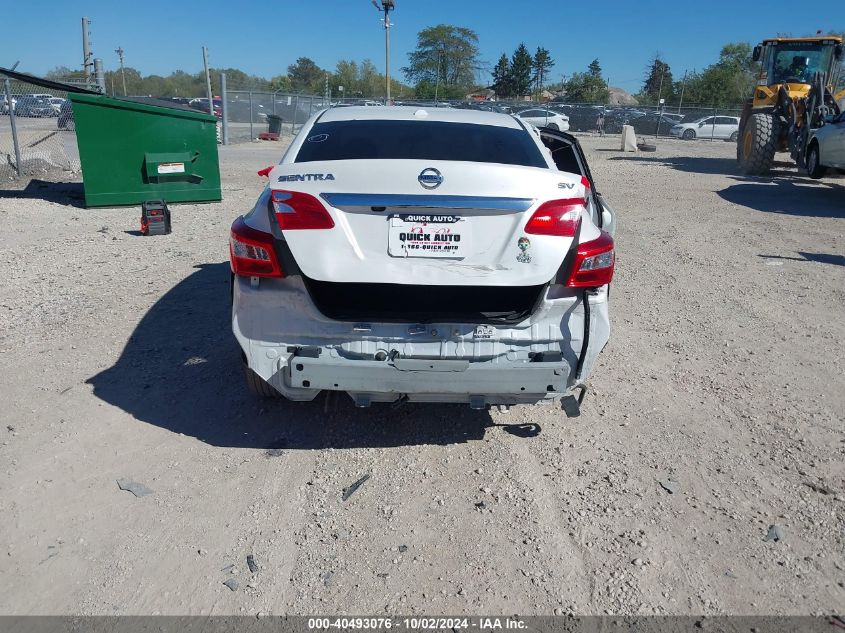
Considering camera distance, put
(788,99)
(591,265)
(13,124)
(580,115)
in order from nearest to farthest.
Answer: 1. (591,265)
2. (13,124)
3. (788,99)
4. (580,115)

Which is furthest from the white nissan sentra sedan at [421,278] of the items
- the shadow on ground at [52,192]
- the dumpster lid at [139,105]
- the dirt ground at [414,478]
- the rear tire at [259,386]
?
the shadow on ground at [52,192]

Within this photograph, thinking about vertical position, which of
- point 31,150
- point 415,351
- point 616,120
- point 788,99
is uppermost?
point 616,120

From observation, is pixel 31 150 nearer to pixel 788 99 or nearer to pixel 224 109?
pixel 224 109

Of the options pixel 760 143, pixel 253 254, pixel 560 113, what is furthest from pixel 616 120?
pixel 253 254

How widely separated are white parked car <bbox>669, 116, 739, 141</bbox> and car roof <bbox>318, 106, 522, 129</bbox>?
126 feet

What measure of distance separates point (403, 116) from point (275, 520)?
102 inches

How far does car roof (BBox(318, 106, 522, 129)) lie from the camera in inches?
171

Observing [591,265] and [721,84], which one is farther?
[721,84]

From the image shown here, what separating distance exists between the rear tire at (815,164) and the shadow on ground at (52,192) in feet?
46.7

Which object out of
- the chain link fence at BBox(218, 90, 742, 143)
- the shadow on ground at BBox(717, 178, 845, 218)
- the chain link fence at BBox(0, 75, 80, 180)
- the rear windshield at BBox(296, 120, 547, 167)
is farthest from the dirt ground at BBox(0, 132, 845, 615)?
the chain link fence at BBox(218, 90, 742, 143)

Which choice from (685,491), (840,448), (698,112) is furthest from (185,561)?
(698,112)

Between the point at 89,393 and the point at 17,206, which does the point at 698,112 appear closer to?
the point at 17,206

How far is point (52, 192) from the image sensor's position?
39.0ft

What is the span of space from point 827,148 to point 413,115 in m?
12.6
